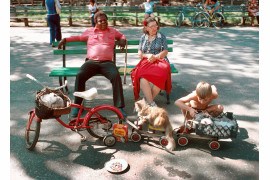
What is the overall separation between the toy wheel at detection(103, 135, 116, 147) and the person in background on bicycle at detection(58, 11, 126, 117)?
0.79 metres

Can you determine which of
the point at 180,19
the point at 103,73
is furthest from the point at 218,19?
the point at 103,73

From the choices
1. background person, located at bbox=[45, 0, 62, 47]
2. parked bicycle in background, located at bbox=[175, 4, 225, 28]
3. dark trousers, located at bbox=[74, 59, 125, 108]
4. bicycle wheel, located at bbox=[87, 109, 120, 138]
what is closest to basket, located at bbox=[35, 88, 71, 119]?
bicycle wheel, located at bbox=[87, 109, 120, 138]

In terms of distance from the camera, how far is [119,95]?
13.7ft

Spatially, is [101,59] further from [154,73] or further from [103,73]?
[154,73]

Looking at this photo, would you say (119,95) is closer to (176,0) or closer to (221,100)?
(221,100)

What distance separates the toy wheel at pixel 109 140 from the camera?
3439 mm

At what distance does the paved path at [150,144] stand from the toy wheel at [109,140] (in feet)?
0.23

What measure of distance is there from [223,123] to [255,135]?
2.93 feet

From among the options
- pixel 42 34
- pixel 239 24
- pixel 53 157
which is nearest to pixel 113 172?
pixel 53 157

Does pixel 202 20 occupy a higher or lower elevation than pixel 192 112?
higher

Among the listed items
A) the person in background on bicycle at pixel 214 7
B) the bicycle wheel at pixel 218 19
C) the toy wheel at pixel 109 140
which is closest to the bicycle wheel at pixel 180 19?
the person in background on bicycle at pixel 214 7

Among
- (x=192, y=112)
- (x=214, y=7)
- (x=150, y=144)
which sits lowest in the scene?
(x=150, y=144)

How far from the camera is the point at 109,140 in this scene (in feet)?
11.3

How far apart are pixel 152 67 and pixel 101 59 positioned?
2.86 feet
